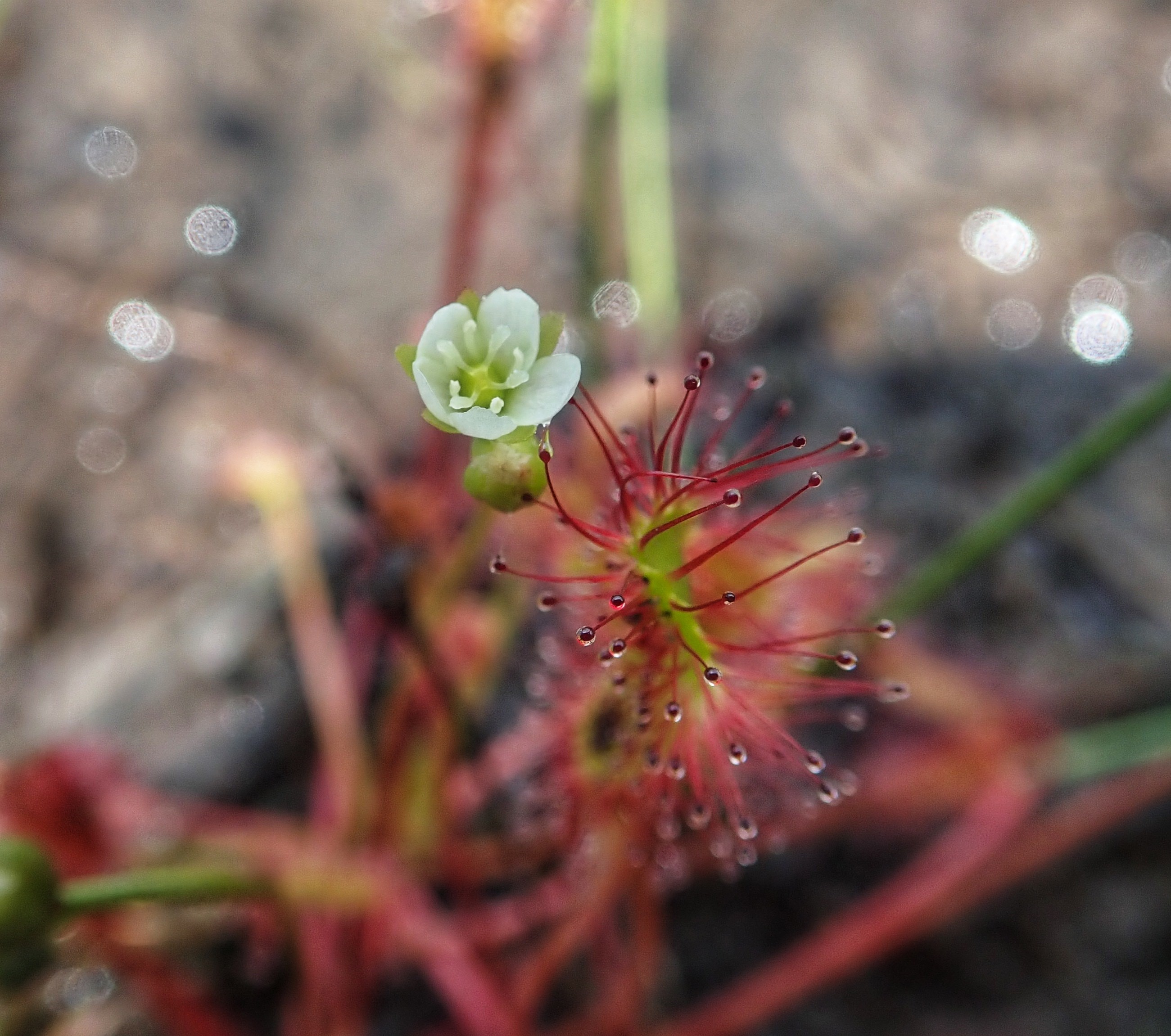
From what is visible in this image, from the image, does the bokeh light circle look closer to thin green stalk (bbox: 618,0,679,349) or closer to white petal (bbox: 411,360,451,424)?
thin green stalk (bbox: 618,0,679,349)

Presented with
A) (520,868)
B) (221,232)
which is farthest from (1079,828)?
(221,232)

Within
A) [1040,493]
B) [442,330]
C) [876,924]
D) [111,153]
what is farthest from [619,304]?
[442,330]

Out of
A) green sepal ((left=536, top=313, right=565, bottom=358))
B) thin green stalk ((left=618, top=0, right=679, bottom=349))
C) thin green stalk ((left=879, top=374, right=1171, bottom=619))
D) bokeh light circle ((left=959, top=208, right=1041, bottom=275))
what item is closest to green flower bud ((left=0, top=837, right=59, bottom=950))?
green sepal ((left=536, top=313, right=565, bottom=358))

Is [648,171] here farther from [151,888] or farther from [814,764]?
[151,888]

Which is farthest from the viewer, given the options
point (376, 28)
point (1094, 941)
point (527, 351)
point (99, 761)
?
point (376, 28)

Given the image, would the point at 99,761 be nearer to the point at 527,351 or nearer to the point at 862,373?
the point at 527,351
